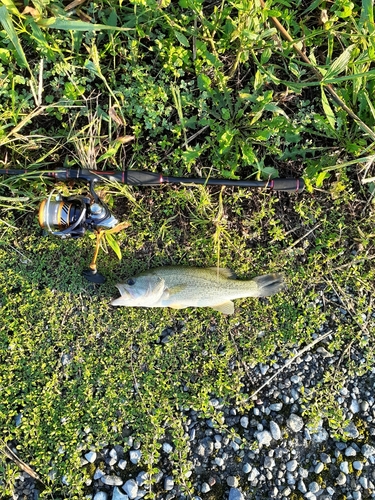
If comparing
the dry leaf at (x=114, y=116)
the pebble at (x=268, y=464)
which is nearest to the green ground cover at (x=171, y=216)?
the dry leaf at (x=114, y=116)

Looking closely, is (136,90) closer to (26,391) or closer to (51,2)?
(51,2)

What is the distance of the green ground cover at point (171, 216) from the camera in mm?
2973

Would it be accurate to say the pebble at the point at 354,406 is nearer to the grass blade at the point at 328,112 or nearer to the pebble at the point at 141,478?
the pebble at the point at 141,478

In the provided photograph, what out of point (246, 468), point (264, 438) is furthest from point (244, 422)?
point (246, 468)

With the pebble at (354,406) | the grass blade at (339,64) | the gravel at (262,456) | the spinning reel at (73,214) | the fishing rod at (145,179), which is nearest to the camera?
the grass blade at (339,64)

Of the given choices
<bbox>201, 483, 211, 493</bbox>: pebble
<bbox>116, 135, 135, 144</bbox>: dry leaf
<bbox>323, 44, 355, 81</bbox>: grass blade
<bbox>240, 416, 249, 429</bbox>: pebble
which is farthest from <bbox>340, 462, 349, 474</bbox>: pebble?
<bbox>116, 135, 135, 144</bbox>: dry leaf

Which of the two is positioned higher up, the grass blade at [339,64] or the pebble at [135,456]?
the grass blade at [339,64]

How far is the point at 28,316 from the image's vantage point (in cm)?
315

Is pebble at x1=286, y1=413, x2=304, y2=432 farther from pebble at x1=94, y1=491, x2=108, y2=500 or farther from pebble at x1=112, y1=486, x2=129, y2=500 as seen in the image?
pebble at x1=94, y1=491, x2=108, y2=500

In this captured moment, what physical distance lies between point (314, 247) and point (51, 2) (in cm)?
255

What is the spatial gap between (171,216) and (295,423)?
179cm

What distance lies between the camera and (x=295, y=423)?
3.11 m

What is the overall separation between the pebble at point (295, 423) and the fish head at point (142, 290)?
1.33 meters

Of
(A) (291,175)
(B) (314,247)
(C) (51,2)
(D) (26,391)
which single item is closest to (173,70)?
(C) (51,2)
